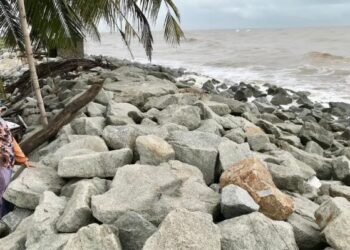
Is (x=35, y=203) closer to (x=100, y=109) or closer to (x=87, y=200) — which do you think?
(x=87, y=200)

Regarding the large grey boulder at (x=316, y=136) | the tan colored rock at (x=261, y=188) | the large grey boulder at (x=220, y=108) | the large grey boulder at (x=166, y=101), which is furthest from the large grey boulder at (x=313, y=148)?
the tan colored rock at (x=261, y=188)

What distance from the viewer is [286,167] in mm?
4449

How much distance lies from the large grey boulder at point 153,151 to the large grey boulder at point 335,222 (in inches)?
55.6

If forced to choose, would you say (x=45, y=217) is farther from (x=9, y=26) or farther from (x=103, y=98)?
(x=9, y=26)

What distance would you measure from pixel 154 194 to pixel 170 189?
188 millimetres

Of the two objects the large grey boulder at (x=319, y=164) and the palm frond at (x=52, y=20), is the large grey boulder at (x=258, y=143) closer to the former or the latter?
the large grey boulder at (x=319, y=164)

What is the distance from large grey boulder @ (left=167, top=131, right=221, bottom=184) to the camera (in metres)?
4.31

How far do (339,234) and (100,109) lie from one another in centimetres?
358

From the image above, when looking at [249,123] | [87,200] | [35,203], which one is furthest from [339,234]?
[249,123]

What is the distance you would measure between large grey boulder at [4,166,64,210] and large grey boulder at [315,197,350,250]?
208cm

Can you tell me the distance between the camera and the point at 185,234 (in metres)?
2.80

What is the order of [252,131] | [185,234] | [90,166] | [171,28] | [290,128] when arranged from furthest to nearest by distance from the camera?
[171,28] → [290,128] → [252,131] → [90,166] → [185,234]

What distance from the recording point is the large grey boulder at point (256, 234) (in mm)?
2992

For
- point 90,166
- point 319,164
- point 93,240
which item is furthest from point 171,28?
point 93,240
